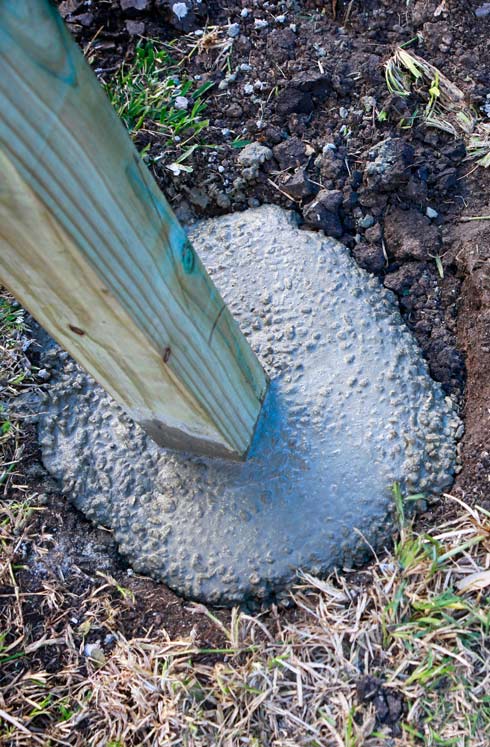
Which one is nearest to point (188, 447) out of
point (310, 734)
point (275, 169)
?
point (310, 734)

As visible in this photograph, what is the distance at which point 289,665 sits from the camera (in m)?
1.71

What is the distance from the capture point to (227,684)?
5.56 feet

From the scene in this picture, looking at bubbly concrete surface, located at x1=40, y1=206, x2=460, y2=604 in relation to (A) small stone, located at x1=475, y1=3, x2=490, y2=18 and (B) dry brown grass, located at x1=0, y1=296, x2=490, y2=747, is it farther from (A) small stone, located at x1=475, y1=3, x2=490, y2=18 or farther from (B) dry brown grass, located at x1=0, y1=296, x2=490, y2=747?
(A) small stone, located at x1=475, y1=3, x2=490, y2=18

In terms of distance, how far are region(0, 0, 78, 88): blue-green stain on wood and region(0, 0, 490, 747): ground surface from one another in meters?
1.32

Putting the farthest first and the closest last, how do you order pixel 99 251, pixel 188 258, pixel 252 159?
pixel 252 159, pixel 188 258, pixel 99 251

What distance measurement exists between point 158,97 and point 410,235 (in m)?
1.01

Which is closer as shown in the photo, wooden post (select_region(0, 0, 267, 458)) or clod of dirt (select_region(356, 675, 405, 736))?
wooden post (select_region(0, 0, 267, 458))

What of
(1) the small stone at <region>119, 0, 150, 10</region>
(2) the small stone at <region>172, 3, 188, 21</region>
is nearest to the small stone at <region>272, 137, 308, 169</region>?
(2) the small stone at <region>172, 3, 188, 21</region>

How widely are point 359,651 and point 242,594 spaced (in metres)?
0.34

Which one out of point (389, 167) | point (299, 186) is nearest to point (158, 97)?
point (299, 186)

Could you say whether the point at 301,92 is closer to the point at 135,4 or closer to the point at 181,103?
the point at 181,103

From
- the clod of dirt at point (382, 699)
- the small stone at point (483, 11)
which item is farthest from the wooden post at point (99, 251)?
the small stone at point (483, 11)

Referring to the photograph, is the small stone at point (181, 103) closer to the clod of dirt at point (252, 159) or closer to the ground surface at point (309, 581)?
the ground surface at point (309, 581)

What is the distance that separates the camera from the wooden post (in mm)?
936
